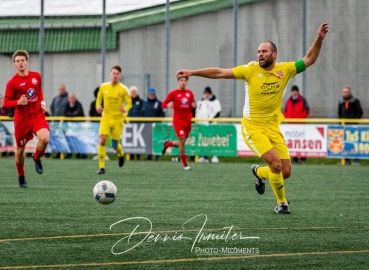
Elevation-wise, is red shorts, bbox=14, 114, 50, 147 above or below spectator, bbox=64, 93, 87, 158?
below

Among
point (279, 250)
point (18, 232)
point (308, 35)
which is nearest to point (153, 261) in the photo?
point (279, 250)

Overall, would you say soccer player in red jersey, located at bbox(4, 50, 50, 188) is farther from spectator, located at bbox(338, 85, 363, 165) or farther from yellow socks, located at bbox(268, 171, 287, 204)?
spectator, located at bbox(338, 85, 363, 165)

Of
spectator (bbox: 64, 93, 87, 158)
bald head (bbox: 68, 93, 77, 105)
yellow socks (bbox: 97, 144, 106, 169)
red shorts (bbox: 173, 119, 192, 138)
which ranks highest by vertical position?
bald head (bbox: 68, 93, 77, 105)

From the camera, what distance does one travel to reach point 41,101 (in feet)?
47.7

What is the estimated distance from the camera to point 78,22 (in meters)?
28.9

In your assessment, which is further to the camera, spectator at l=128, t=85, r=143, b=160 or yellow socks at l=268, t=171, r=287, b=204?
spectator at l=128, t=85, r=143, b=160

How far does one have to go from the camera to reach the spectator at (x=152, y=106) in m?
25.8

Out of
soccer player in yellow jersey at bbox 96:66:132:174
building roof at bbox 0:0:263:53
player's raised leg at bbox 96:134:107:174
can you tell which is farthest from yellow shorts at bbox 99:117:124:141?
building roof at bbox 0:0:263:53

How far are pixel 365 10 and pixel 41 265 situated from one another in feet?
63.4

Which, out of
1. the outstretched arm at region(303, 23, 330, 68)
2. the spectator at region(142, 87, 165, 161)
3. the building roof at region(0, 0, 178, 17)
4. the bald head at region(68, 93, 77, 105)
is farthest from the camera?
A: the building roof at region(0, 0, 178, 17)

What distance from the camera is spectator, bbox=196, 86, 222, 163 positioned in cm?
2533

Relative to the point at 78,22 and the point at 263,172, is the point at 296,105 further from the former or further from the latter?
the point at 263,172

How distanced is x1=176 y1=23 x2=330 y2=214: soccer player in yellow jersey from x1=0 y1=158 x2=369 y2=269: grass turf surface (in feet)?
1.72

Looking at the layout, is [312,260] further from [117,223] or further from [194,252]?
[117,223]
